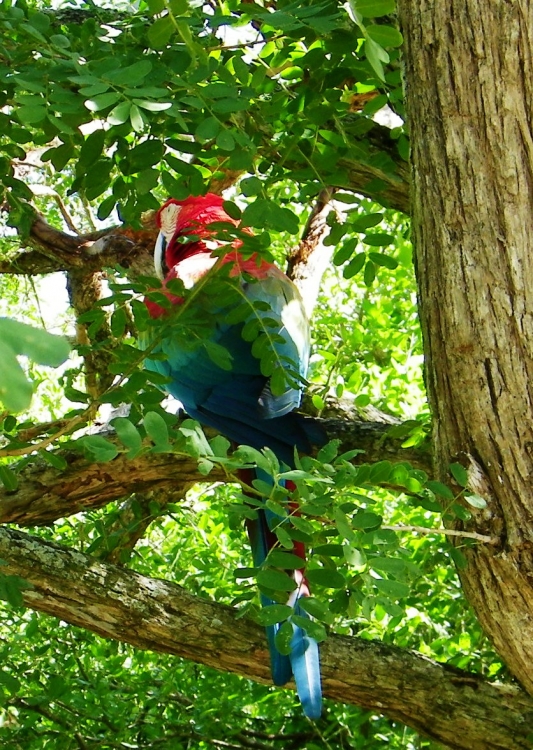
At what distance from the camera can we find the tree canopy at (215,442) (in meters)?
1.00

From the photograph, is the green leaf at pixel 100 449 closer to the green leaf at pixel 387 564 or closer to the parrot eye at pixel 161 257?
the green leaf at pixel 387 564

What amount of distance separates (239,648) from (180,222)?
0.97m

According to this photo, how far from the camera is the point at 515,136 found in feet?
3.37

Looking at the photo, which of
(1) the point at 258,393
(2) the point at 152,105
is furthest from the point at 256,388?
(2) the point at 152,105

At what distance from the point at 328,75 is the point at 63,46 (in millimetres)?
376

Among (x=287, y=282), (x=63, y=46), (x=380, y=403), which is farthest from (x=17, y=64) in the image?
(x=380, y=403)

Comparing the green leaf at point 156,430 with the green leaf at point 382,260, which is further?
the green leaf at point 382,260

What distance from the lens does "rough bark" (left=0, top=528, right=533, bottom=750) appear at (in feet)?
4.72

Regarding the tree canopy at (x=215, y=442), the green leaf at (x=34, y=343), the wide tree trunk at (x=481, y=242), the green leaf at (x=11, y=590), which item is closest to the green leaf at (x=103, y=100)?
the tree canopy at (x=215, y=442)

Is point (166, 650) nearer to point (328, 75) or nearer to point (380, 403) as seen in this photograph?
point (380, 403)

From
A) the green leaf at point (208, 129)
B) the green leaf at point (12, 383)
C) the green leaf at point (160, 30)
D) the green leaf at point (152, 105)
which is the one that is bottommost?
the green leaf at point (12, 383)

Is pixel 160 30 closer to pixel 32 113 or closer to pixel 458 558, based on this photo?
pixel 32 113

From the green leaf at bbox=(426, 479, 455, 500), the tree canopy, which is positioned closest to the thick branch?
the tree canopy

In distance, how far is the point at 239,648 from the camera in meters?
1.50
